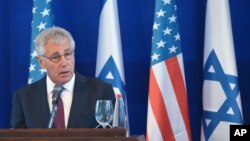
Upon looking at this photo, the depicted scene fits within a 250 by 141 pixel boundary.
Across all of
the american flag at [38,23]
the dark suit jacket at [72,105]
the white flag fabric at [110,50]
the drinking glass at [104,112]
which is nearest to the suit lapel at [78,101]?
the dark suit jacket at [72,105]

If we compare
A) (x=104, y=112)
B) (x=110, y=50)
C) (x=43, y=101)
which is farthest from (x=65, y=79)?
(x=110, y=50)

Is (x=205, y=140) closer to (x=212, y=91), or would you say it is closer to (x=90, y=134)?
(x=212, y=91)

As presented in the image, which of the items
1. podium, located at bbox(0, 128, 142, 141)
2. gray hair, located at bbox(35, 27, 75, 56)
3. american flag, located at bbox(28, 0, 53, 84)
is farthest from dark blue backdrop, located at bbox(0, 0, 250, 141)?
podium, located at bbox(0, 128, 142, 141)

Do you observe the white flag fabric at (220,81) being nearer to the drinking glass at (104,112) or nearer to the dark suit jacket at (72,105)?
the dark suit jacket at (72,105)

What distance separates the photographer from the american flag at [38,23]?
441cm

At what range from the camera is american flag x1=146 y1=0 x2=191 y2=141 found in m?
4.28

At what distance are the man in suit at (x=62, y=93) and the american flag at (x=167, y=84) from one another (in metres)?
0.87

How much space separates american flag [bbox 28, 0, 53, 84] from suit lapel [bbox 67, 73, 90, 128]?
0.96 m

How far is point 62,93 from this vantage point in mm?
3494

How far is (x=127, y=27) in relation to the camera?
481 centimetres

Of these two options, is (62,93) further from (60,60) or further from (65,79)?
(60,60)

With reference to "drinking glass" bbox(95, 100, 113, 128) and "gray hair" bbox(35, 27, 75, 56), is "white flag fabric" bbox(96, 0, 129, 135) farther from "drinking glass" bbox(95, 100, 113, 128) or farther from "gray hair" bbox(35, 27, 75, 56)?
"drinking glass" bbox(95, 100, 113, 128)

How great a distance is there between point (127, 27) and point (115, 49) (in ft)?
1.63

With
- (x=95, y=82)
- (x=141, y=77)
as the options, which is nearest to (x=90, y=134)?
(x=95, y=82)
